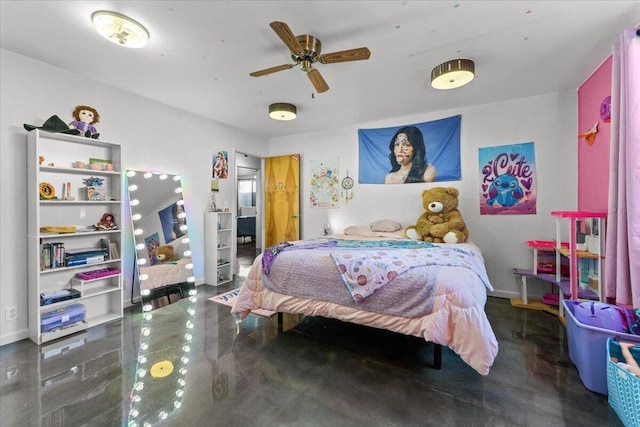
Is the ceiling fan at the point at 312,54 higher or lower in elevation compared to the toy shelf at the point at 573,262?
higher

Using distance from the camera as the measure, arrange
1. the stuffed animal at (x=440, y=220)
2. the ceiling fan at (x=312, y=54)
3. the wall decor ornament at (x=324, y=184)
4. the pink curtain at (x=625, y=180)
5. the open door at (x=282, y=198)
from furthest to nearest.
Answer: the open door at (x=282, y=198) → the wall decor ornament at (x=324, y=184) → the stuffed animal at (x=440, y=220) → the ceiling fan at (x=312, y=54) → the pink curtain at (x=625, y=180)

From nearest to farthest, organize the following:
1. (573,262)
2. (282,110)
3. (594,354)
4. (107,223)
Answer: (594,354) → (573,262) → (107,223) → (282,110)

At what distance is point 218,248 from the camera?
404 centimetres

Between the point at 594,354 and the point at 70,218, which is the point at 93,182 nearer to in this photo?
the point at 70,218

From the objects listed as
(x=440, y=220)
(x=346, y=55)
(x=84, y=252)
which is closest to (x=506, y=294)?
(x=440, y=220)

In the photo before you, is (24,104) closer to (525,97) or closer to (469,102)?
(469,102)

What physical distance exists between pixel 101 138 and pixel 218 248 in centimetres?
192

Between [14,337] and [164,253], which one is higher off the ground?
[164,253]

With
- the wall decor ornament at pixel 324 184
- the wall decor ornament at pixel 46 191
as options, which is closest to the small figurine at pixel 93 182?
the wall decor ornament at pixel 46 191

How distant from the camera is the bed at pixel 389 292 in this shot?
5.49ft

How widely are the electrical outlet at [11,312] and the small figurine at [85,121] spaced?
166 centimetres

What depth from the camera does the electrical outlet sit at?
7.65 feet

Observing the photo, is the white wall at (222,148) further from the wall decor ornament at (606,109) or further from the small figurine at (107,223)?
the wall decor ornament at (606,109)

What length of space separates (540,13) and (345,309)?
8.12 feet
